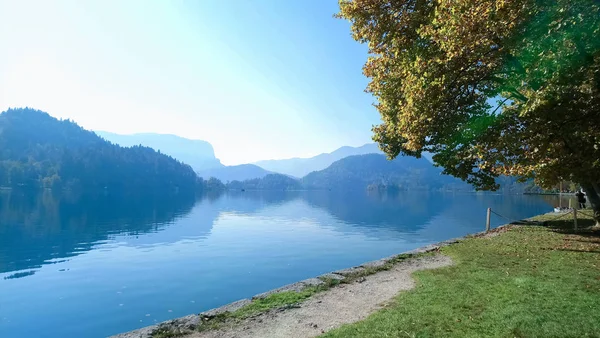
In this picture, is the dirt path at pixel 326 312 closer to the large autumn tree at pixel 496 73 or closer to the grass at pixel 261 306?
the grass at pixel 261 306

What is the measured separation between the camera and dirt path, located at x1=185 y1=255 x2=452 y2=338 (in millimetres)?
10211

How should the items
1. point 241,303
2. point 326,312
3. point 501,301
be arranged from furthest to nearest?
1. point 241,303
2. point 326,312
3. point 501,301

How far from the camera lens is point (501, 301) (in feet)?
36.1

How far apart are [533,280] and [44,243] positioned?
4852cm

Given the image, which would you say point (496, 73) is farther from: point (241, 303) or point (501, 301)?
point (241, 303)

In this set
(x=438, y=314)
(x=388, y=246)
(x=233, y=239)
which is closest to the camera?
(x=438, y=314)

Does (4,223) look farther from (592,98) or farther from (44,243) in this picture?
(592,98)

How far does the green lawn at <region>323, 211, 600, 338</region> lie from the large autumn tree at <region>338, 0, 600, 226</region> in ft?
14.7

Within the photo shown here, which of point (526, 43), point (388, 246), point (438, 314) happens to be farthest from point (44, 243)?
point (526, 43)

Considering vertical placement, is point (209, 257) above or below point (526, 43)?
below

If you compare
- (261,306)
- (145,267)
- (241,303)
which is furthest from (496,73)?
(145,267)

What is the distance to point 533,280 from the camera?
13.1 metres

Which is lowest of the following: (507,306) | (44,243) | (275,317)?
(44,243)

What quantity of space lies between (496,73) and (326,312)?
12057 mm
